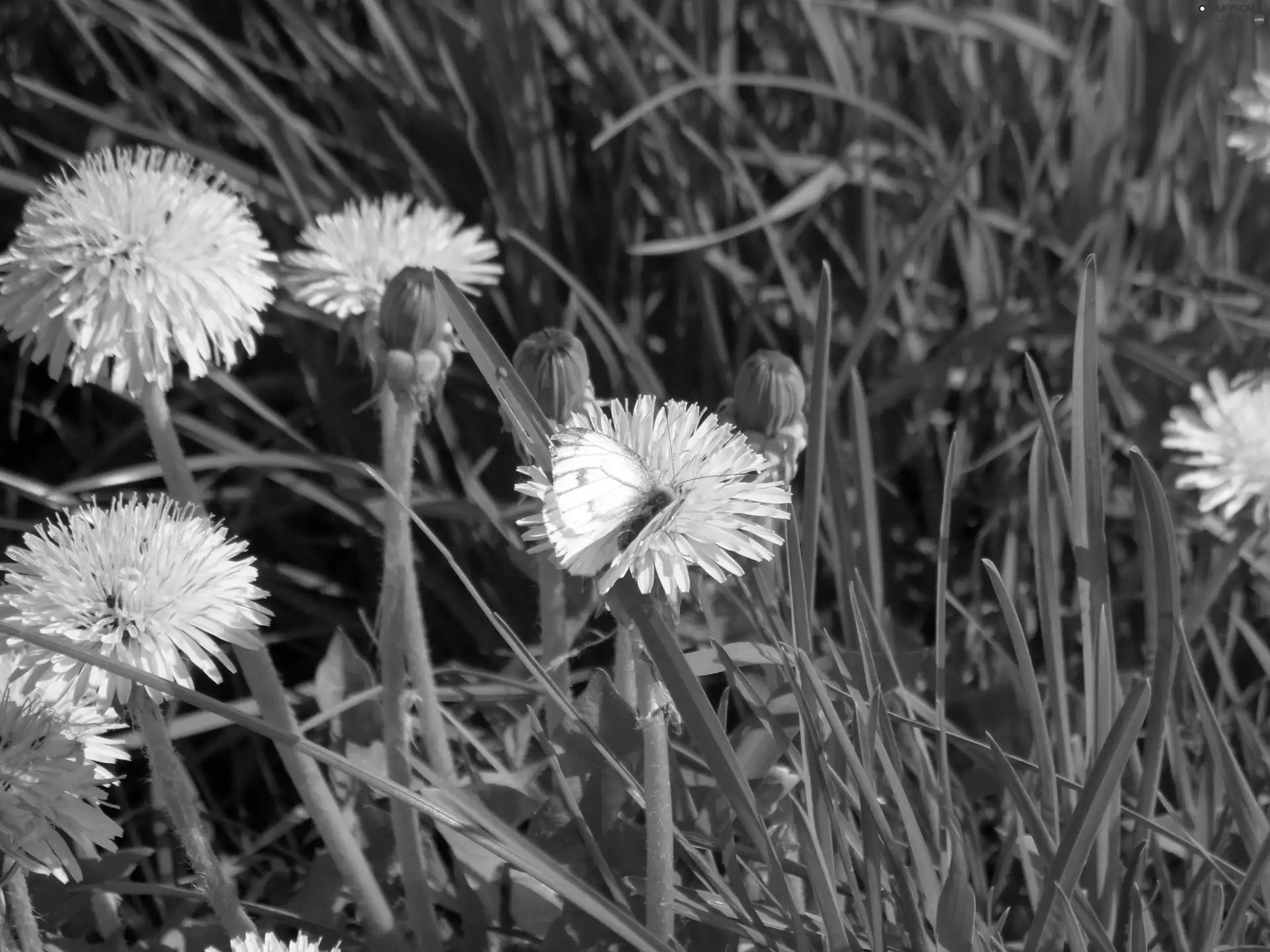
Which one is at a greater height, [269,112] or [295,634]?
[269,112]

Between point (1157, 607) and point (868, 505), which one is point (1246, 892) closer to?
point (1157, 607)

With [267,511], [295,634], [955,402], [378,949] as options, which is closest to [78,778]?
[378,949]

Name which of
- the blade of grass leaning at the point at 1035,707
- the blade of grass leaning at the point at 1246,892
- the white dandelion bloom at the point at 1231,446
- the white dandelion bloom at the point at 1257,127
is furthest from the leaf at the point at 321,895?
the white dandelion bloom at the point at 1257,127

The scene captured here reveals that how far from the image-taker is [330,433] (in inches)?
65.9

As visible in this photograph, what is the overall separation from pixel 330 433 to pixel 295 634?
11.4 inches

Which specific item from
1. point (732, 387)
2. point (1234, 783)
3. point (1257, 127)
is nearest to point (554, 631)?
point (1234, 783)

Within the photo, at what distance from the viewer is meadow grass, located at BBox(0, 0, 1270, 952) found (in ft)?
3.51

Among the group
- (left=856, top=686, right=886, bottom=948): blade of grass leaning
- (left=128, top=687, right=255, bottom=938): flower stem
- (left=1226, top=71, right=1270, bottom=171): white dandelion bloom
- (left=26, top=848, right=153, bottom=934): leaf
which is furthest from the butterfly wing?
(left=1226, top=71, right=1270, bottom=171): white dandelion bloom

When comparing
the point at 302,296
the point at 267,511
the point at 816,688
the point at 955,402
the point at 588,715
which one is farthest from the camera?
the point at 955,402

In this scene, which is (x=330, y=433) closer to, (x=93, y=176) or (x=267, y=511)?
(x=267, y=511)

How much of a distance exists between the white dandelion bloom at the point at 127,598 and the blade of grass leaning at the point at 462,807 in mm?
45

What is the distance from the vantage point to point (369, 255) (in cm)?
118

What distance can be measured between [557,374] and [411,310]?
14 cm

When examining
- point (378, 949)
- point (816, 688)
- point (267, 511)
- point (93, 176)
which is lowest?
point (378, 949)
